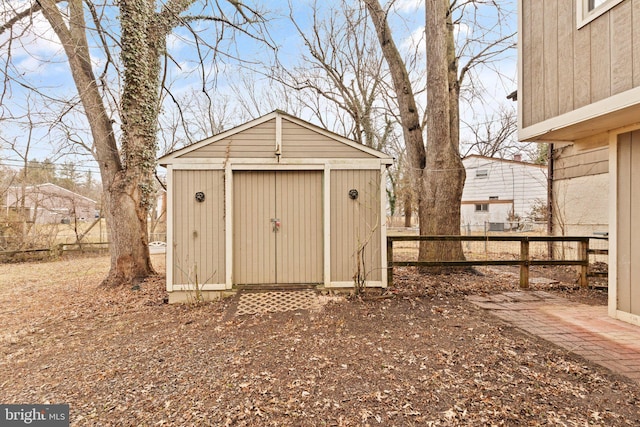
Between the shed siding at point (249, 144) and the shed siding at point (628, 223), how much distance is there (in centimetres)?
455

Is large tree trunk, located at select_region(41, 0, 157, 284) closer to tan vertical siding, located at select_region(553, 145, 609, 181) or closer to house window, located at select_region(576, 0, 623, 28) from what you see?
house window, located at select_region(576, 0, 623, 28)

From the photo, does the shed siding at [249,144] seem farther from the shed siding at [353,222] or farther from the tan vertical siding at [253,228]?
the shed siding at [353,222]

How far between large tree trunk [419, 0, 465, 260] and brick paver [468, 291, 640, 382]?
165 cm

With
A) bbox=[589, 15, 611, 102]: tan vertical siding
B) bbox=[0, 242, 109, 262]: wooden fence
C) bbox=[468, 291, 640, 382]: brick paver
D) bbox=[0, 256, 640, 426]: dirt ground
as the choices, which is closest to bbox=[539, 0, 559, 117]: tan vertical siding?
bbox=[589, 15, 611, 102]: tan vertical siding

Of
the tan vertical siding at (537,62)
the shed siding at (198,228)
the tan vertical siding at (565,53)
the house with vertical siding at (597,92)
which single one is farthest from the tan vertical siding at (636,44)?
the shed siding at (198,228)

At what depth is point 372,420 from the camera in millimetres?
2008

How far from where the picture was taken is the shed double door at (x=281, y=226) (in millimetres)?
4867

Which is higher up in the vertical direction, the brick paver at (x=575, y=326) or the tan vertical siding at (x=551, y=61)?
the tan vertical siding at (x=551, y=61)

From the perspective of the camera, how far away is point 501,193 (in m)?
18.4

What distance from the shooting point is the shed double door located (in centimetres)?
487

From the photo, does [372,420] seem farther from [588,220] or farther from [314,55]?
[314,55]

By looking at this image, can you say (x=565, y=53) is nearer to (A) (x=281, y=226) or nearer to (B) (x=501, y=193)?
(A) (x=281, y=226)

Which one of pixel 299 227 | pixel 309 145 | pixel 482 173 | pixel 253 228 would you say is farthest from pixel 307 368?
pixel 482 173

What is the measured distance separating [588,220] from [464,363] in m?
7.07
